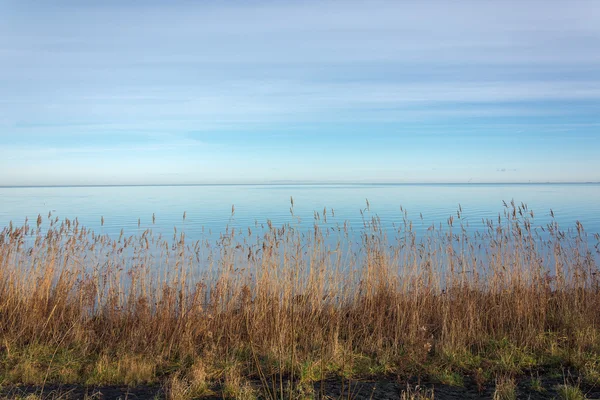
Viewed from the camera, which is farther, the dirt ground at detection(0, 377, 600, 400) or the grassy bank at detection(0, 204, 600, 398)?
the grassy bank at detection(0, 204, 600, 398)

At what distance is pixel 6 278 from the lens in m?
6.39

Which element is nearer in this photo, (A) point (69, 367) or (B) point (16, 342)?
(A) point (69, 367)

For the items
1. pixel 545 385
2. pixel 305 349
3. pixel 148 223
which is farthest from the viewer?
pixel 148 223

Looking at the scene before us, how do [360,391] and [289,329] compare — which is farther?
[289,329]

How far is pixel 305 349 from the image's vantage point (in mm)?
4934

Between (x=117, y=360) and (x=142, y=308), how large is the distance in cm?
97

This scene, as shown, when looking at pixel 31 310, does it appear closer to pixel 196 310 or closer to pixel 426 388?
pixel 196 310

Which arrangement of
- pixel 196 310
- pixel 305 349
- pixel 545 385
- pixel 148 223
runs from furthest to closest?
pixel 148 223 → pixel 196 310 → pixel 305 349 → pixel 545 385

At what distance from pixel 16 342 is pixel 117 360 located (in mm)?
1474

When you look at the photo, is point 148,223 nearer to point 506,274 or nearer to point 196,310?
point 196,310

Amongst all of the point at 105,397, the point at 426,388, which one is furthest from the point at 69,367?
the point at 426,388

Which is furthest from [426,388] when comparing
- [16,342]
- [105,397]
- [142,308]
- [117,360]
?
[16,342]

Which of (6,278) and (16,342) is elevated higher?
(6,278)

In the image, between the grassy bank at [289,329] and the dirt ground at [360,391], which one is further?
the grassy bank at [289,329]
